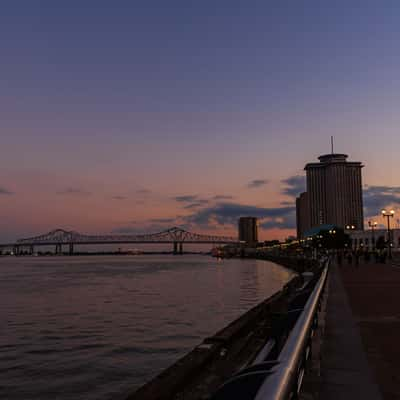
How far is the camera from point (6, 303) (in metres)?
29.1

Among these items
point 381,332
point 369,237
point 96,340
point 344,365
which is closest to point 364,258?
point 96,340

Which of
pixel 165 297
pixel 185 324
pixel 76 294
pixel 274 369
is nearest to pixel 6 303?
pixel 76 294

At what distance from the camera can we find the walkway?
4.85 meters

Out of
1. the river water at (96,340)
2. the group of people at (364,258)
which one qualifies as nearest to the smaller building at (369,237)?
the group of people at (364,258)

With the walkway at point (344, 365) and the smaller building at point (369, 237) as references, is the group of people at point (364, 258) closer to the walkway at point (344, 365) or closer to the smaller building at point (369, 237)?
the walkway at point (344, 365)

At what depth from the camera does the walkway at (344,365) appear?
15.9ft

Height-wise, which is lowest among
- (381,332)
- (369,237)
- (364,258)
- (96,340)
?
(96,340)

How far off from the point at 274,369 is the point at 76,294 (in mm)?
34015

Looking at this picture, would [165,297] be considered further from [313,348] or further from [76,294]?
[313,348]

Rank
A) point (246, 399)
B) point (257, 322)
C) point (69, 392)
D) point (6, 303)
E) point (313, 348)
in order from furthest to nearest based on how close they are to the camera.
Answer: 1. point (6, 303)
2. point (257, 322)
3. point (69, 392)
4. point (313, 348)
5. point (246, 399)

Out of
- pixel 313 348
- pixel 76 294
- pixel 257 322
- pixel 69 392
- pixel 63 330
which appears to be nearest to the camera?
pixel 313 348

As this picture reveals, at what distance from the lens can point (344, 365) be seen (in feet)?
19.8

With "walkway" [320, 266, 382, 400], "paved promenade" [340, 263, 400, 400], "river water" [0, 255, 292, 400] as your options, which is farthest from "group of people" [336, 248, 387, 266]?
"walkway" [320, 266, 382, 400]

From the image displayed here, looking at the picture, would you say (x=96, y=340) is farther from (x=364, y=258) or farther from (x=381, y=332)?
(x=364, y=258)
